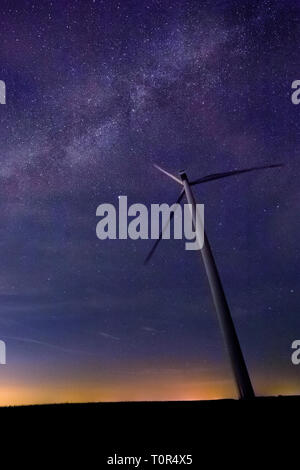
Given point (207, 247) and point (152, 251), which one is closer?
point (207, 247)

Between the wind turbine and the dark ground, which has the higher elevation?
the wind turbine

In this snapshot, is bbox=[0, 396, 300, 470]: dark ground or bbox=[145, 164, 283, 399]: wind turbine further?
bbox=[145, 164, 283, 399]: wind turbine

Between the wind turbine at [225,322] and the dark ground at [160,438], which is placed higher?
the wind turbine at [225,322]

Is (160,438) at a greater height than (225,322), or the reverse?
(225,322)

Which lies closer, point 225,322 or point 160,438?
point 160,438

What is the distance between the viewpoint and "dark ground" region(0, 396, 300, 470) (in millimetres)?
13094

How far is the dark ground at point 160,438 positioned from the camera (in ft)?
43.0

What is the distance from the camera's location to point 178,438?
49.1ft

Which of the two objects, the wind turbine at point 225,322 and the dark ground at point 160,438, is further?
the wind turbine at point 225,322

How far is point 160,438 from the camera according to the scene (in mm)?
15031
